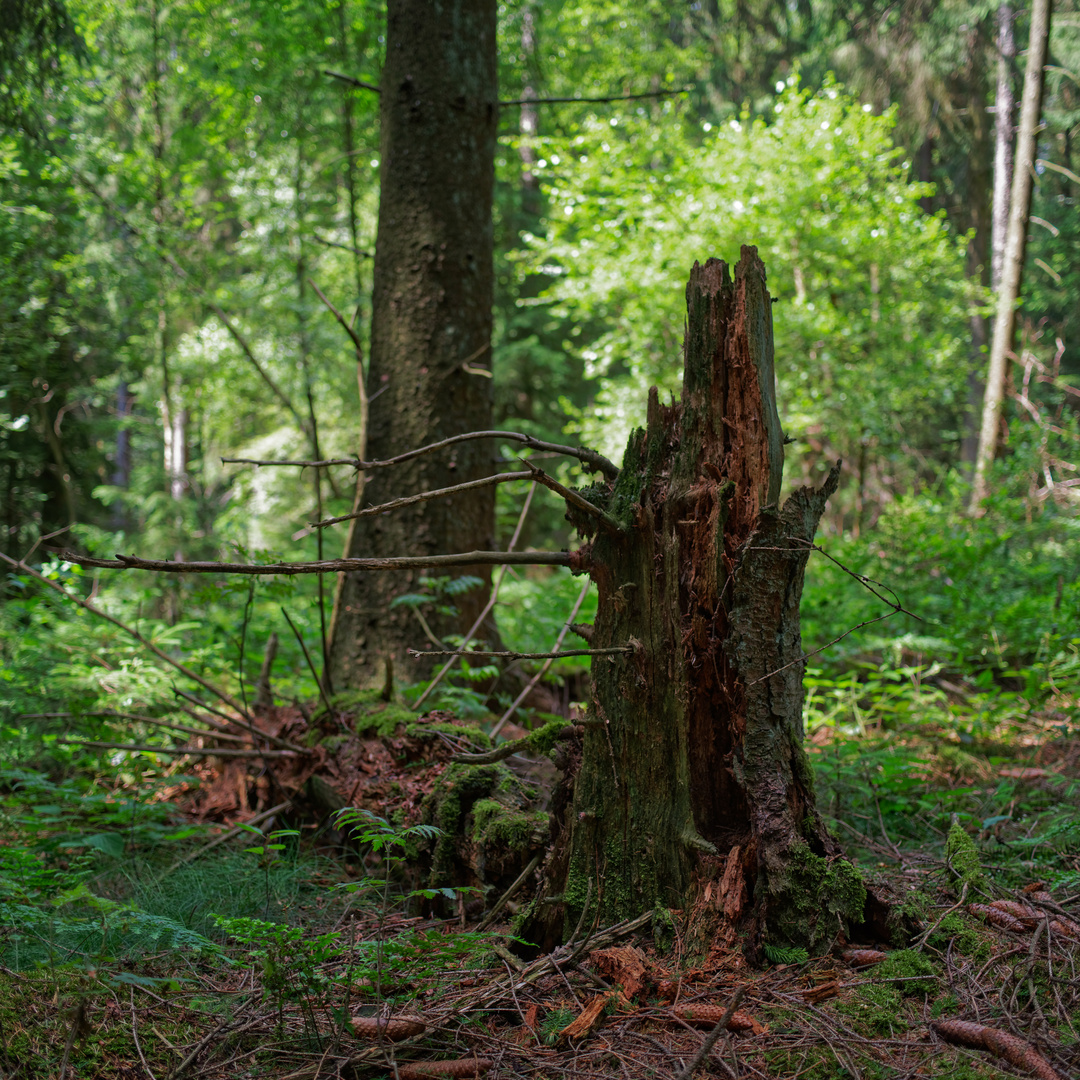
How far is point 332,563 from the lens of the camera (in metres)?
1.91

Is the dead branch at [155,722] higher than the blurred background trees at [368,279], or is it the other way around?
the blurred background trees at [368,279]

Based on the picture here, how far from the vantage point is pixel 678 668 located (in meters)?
2.25

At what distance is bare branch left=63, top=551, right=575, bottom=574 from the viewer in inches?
64.7

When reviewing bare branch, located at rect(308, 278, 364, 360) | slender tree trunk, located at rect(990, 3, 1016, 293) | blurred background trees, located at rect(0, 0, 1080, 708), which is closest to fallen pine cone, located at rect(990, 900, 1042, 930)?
bare branch, located at rect(308, 278, 364, 360)

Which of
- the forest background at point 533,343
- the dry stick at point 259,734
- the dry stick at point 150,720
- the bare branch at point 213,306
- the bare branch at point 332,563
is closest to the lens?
the bare branch at point 332,563

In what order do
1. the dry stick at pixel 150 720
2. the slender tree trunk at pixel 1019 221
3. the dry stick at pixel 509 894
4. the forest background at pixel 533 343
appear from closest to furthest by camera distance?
1. the dry stick at pixel 509 894
2. the dry stick at pixel 150 720
3. the forest background at pixel 533 343
4. the slender tree trunk at pixel 1019 221

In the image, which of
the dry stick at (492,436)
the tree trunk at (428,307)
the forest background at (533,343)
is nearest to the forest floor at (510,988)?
the forest background at (533,343)

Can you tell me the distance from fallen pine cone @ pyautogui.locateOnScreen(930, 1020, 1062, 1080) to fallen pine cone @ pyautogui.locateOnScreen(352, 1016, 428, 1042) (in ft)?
3.88

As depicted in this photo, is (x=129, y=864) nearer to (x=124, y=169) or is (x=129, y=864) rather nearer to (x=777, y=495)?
(x=777, y=495)

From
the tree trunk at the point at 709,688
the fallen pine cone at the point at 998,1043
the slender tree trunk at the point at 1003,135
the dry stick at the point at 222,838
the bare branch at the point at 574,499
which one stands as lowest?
the dry stick at the point at 222,838

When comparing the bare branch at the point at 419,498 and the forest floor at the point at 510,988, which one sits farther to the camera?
the bare branch at the point at 419,498

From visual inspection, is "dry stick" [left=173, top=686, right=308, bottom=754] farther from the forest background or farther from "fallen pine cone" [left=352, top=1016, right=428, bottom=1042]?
"fallen pine cone" [left=352, top=1016, right=428, bottom=1042]

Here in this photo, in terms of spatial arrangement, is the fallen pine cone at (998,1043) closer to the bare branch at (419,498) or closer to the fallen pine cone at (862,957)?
the fallen pine cone at (862,957)

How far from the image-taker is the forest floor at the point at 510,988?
1.65 m
